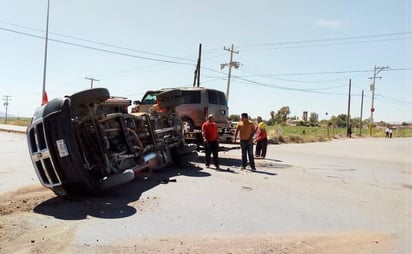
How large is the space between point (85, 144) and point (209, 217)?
8.30ft

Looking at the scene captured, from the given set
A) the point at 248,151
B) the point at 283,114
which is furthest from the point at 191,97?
the point at 283,114

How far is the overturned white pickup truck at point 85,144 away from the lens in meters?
6.14

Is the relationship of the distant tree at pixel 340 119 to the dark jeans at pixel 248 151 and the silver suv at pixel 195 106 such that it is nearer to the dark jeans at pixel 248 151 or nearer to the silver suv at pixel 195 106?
the silver suv at pixel 195 106

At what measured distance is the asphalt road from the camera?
469 cm

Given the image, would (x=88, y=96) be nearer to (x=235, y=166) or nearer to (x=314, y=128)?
(x=235, y=166)

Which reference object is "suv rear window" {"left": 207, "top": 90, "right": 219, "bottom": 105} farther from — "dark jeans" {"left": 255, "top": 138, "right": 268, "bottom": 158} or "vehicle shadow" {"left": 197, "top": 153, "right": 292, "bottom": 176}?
"vehicle shadow" {"left": 197, "top": 153, "right": 292, "bottom": 176}

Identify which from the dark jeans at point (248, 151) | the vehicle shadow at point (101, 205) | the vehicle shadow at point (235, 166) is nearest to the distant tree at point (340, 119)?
the vehicle shadow at point (235, 166)

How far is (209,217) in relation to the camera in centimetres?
588

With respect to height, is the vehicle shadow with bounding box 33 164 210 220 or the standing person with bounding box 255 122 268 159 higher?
the standing person with bounding box 255 122 268 159

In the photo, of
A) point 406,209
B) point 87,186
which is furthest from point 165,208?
point 406,209

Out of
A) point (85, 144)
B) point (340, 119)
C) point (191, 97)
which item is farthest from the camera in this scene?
point (340, 119)

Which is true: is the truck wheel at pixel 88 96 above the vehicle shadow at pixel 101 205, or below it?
above

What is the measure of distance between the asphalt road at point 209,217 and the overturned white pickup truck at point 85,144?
1.31 ft

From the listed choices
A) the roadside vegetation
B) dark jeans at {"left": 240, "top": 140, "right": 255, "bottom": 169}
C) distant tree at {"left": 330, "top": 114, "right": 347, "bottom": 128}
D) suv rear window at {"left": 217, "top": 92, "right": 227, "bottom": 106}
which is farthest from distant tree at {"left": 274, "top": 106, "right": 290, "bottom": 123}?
dark jeans at {"left": 240, "top": 140, "right": 255, "bottom": 169}
